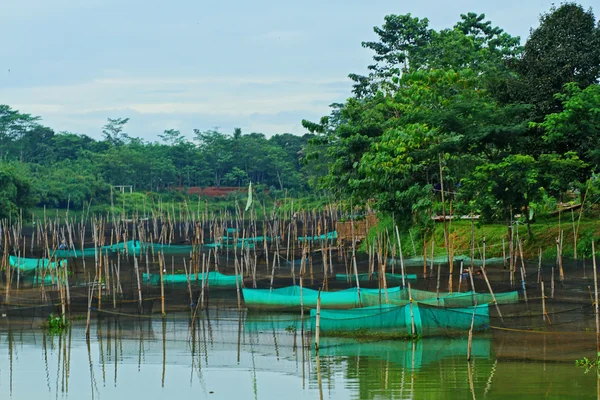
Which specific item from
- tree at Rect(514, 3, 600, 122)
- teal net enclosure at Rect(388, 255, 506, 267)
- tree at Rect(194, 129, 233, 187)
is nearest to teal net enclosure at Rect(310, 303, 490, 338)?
teal net enclosure at Rect(388, 255, 506, 267)

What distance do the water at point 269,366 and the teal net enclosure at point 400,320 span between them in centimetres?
17

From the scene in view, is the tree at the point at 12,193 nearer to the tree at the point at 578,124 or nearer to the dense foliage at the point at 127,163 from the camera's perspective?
the dense foliage at the point at 127,163

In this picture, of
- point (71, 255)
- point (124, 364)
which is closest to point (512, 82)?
point (124, 364)

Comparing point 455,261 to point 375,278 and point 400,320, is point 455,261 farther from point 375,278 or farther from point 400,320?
point 400,320

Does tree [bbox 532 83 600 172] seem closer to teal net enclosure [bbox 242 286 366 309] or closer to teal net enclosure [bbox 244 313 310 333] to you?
teal net enclosure [bbox 242 286 366 309]

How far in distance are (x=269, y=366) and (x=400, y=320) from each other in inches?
76.5

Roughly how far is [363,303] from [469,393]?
16.7ft

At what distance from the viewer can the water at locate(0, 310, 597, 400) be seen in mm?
9719

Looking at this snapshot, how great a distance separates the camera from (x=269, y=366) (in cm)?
1130

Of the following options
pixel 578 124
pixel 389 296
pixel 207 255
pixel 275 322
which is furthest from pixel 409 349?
pixel 207 255

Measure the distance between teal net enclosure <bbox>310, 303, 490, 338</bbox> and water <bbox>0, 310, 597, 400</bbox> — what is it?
0.17m

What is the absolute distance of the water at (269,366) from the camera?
9719mm

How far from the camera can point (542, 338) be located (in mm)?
11898

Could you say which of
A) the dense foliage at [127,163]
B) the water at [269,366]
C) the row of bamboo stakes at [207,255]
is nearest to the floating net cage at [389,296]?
the row of bamboo stakes at [207,255]
